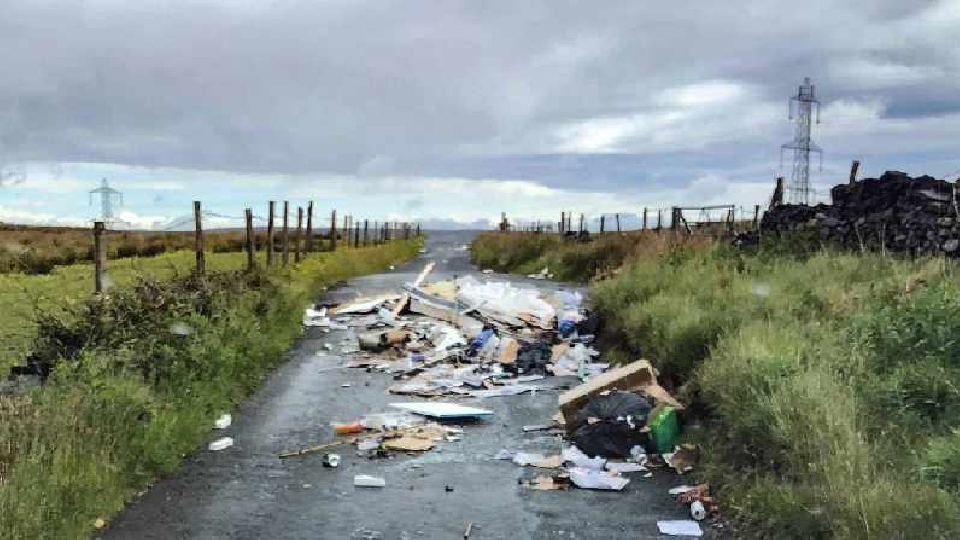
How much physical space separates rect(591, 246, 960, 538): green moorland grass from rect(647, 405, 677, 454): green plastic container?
0.81 feet

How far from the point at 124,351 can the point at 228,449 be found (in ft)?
4.47

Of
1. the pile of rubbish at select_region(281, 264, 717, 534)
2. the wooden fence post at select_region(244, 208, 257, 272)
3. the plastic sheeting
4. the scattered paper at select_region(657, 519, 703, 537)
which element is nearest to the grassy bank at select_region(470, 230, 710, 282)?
the plastic sheeting

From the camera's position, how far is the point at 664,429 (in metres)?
7.21

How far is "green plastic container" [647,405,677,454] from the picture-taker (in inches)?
283

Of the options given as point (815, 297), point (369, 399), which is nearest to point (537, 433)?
point (369, 399)

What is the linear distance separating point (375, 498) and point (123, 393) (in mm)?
2306

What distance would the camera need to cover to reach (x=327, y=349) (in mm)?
13047

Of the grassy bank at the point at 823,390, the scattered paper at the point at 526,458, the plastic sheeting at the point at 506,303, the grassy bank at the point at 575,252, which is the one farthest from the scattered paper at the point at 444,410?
the grassy bank at the point at 575,252

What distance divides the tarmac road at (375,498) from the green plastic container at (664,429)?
0.41m

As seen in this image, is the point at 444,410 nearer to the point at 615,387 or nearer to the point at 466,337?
the point at 615,387

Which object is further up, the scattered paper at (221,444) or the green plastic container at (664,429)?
the green plastic container at (664,429)

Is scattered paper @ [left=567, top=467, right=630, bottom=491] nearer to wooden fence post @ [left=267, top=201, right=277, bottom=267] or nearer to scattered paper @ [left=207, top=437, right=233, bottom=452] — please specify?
scattered paper @ [left=207, top=437, right=233, bottom=452]

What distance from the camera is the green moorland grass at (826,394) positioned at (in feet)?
15.2

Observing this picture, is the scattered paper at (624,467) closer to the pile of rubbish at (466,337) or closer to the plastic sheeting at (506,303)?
the pile of rubbish at (466,337)
